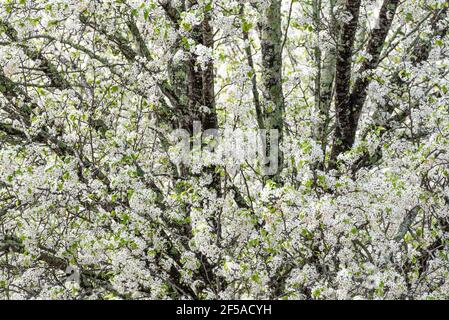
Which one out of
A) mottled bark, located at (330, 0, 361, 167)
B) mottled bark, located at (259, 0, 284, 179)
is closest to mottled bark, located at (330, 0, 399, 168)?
mottled bark, located at (330, 0, 361, 167)

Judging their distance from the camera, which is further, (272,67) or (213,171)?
(272,67)

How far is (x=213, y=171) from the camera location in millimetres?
7270

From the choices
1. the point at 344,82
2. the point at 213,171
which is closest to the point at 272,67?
the point at 344,82

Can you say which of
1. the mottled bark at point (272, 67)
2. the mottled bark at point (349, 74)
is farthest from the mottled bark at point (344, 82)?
the mottled bark at point (272, 67)

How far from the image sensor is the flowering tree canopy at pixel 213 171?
6.21 m

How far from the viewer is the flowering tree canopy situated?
6.21 metres

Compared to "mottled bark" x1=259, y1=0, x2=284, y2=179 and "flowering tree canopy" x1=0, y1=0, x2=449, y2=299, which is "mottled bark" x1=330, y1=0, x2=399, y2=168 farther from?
"mottled bark" x1=259, y1=0, x2=284, y2=179

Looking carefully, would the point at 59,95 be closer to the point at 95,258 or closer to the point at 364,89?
the point at 95,258

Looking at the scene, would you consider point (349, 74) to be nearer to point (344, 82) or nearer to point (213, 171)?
point (344, 82)

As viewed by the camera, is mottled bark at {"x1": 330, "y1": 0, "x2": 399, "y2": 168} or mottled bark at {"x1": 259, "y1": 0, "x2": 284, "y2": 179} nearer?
mottled bark at {"x1": 330, "y1": 0, "x2": 399, "y2": 168}

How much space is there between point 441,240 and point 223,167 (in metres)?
2.76

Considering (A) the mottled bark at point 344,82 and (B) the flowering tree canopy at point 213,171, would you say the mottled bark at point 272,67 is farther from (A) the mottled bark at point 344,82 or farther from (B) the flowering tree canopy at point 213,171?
(A) the mottled bark at point 344,82

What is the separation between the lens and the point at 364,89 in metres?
8.09
